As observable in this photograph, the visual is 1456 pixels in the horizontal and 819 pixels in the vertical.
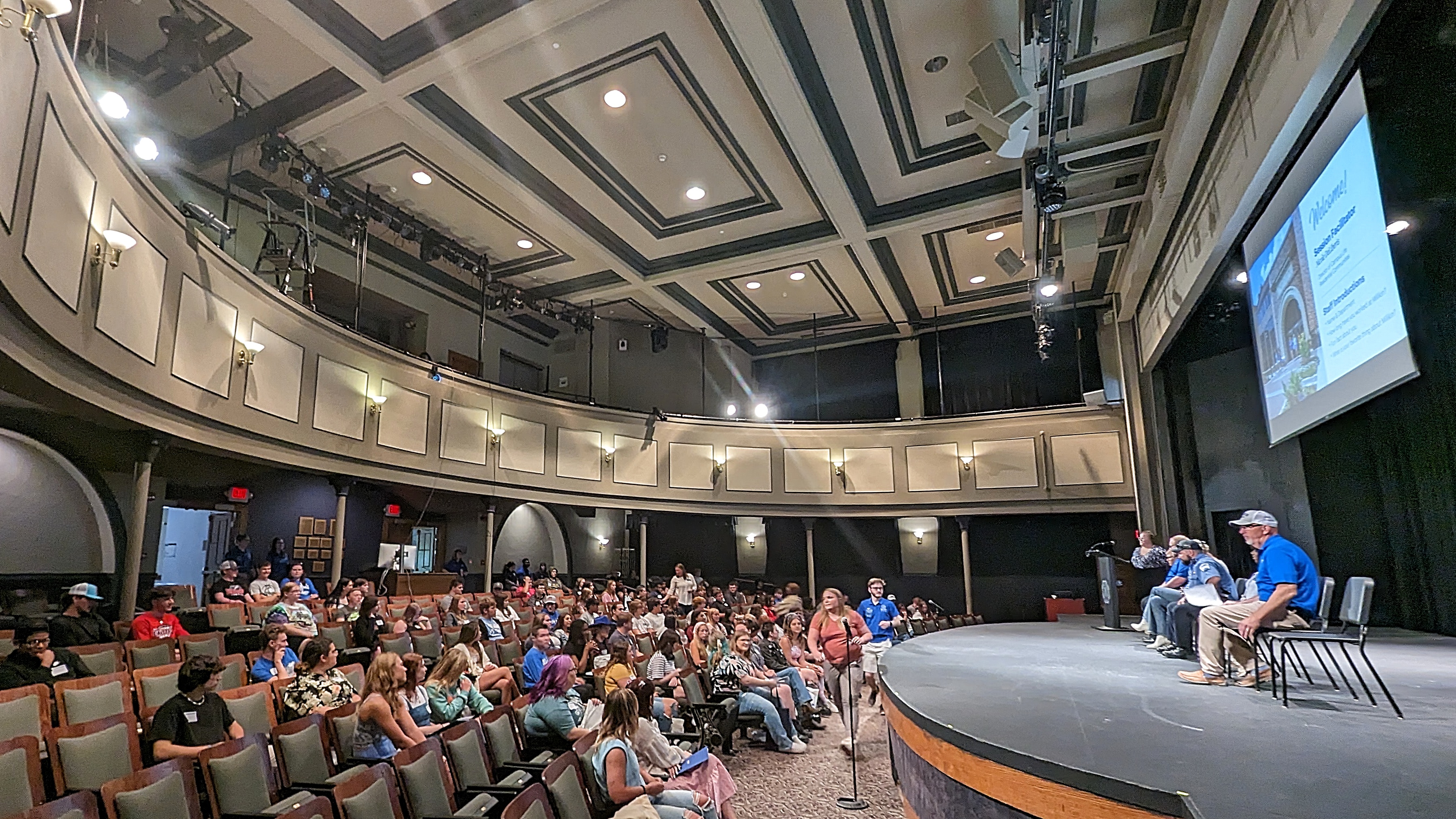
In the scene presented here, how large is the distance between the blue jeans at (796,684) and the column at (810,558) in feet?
24.6

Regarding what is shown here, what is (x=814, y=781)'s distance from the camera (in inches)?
195

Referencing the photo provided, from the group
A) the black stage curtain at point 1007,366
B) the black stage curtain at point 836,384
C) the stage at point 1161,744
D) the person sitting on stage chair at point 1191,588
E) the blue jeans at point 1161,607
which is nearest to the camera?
the stage at point 1161,744

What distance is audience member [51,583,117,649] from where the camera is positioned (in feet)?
17.6

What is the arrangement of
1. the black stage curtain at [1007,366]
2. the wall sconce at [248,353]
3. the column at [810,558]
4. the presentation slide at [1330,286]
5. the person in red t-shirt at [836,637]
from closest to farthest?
the presentation slide at [1330,286] → the person in red t-shirt at [836,637] → the wall sconce at [248,353] → the black stage curtain at [1007,366] → the column at [810,558]

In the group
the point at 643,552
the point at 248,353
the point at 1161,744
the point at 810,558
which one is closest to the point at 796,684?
the point at 1161,744

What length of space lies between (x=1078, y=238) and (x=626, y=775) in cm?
792

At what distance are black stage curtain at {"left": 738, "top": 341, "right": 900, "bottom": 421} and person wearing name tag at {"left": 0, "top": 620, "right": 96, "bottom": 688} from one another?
42.5 feet

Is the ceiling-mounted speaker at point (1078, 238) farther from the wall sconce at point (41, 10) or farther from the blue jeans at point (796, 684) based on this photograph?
the wall sconce at point (41, 10)

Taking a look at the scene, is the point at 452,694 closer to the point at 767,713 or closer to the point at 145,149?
the point at 767,713

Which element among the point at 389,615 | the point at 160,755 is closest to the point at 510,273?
the point at 389,615

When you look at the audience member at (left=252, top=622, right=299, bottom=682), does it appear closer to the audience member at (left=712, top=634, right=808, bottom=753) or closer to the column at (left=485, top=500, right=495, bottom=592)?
the audience member at (left=712, top=634, right=808, bottom=753)

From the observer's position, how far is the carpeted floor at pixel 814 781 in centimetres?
436

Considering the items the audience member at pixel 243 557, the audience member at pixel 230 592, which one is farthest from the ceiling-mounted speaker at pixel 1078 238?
the audience member at pixel 243 557

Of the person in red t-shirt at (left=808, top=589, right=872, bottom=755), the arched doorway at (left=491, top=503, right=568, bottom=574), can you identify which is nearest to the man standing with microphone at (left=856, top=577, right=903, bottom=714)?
the person in red t-shirt at (left=808, top=589, right=872, bottom=755)
